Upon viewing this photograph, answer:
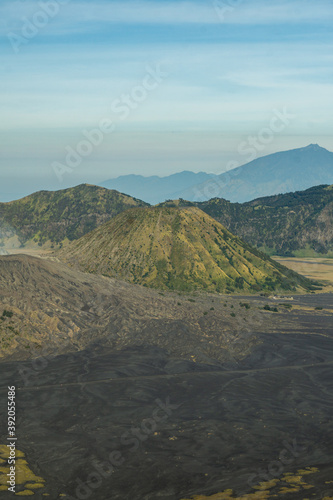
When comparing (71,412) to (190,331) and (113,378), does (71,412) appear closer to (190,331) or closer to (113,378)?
(113,378)

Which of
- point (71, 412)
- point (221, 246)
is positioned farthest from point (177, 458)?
point (221, 246)

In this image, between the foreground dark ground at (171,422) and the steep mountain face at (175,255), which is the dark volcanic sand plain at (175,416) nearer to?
the foreground dark ground at (171,422)

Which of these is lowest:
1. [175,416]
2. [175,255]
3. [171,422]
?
[171,422]

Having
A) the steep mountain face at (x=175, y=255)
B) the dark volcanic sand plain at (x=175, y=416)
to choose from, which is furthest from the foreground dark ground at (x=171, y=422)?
the steep mountain face at (x=175, y=255)

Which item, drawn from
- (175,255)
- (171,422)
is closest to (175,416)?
(171,422)

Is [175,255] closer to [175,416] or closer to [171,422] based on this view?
[175,416]

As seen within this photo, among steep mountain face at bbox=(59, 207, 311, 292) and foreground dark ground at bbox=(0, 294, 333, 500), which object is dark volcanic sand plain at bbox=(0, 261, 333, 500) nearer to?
foreground dark ground at bbox=(0, 294, 333, 500)
